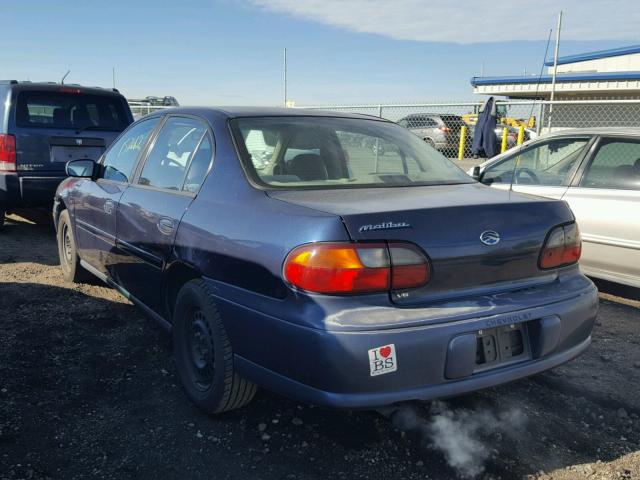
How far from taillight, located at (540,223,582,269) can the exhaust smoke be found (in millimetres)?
858

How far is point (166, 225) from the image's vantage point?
3125 mm

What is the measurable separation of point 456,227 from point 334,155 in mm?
1057

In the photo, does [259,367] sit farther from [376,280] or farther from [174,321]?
[174,321]

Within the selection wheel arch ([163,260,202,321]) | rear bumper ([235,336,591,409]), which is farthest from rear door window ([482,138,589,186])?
wheel arch ([163,260,202,321])

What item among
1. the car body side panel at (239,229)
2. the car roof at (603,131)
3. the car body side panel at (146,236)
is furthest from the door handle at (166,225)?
the car roof at (603,131)

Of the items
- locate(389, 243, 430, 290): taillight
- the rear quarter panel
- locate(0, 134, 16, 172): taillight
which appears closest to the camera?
locate(389, 243, 430, 290): taillight

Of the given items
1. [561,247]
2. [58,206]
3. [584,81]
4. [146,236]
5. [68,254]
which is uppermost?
[584,81]

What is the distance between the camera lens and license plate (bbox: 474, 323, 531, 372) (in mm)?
2367

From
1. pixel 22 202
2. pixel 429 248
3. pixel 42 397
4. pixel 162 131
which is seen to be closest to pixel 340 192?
pixel 429 248

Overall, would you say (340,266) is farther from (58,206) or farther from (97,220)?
(58,206)

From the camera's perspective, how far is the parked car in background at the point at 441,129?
16538mm

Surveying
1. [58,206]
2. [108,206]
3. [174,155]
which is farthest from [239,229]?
[58,206]

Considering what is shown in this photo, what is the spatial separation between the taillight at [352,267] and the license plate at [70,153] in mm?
5564

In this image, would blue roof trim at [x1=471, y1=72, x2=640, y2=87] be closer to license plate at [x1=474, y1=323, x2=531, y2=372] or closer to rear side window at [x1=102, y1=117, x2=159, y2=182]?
rear side window at [x1=102, y1=117, x2=159, y2=182]
